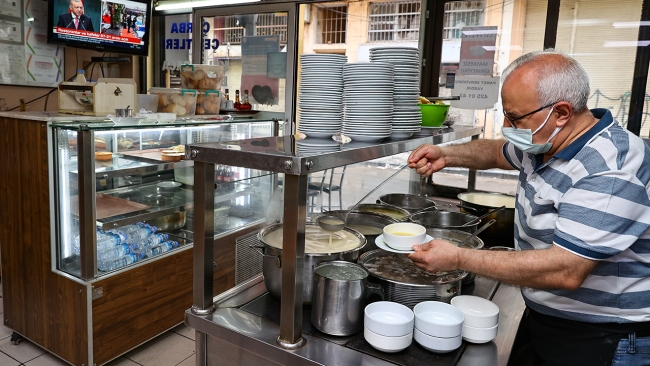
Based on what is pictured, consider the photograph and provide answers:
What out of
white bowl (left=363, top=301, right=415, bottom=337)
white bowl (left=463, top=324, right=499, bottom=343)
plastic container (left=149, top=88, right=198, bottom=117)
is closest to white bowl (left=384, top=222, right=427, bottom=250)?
white bowl (left=363, top=301, right=415, bottom=337)

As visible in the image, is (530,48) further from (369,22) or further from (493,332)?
(369,22)

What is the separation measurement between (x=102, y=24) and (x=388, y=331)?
4.62 m

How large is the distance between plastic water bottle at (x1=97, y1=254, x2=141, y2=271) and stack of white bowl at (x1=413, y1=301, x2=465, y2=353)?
2.05 m

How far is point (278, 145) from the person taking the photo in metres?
1.37

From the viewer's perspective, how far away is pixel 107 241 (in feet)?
9.07

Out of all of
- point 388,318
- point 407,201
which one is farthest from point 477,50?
point 388,318

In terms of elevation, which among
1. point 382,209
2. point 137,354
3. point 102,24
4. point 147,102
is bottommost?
point 137,354

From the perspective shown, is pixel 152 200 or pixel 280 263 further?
pixel 152 200

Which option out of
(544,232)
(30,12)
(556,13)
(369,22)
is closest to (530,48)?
(556,13)

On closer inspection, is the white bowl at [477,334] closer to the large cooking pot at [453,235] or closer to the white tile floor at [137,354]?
the large cooking pot at [453,235]

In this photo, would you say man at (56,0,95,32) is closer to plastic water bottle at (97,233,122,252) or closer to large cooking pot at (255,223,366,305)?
plastic water bottle at (97,233,122,252)

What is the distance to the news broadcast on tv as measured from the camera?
14.3 feet

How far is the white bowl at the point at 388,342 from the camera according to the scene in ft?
4.03

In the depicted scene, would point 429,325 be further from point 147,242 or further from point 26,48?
point 26,48
